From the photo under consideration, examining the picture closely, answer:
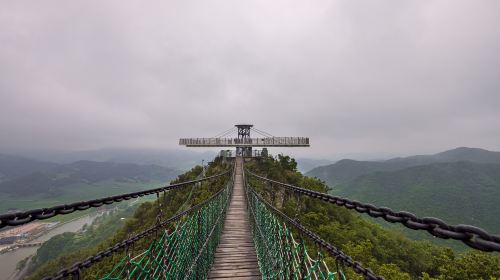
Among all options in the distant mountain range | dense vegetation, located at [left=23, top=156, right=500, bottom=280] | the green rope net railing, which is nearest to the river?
dense vegetation, located at [left=23, top=156, right=500, bottom=280]

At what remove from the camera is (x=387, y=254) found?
2522 cm

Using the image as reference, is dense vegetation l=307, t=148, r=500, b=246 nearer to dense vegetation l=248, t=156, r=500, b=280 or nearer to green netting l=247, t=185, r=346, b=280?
dense vegetation l=248, t=156, r=500, b=280

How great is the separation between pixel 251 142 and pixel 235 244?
27685mm

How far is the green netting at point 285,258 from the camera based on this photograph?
265cm

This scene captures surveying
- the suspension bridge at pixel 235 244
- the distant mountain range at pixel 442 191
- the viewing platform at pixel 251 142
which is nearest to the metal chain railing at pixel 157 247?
the suspension bridge at pixel 235 244

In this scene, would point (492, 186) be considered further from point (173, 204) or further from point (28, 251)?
point (28, 251)

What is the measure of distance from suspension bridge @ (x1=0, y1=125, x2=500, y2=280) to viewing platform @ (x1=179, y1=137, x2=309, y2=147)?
2182 centimetres

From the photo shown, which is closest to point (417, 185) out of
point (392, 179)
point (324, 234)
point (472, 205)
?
point (392, 179)

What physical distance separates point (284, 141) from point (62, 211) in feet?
108

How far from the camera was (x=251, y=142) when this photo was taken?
116 ft

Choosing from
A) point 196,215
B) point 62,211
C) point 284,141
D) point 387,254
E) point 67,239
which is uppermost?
point 284,141

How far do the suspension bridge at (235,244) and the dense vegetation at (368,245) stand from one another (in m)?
5.28

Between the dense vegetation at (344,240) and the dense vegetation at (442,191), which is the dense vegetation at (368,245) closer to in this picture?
the dense vegetation at (344,240)

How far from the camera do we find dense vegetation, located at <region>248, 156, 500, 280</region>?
17516 mm
